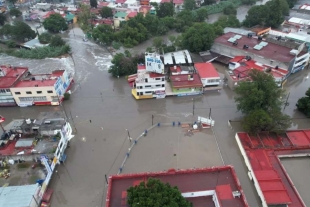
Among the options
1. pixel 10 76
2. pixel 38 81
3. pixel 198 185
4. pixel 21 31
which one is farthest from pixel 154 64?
pixel 21 31

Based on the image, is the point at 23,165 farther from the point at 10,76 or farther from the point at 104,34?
the point at 104,34

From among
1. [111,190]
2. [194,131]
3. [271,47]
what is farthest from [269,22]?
[111,190]

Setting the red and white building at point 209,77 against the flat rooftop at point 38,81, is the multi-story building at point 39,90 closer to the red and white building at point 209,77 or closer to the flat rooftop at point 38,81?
the flat rooftop at point 38,81

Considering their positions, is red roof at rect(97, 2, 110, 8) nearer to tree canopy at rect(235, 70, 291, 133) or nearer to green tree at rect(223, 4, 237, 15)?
green tree at rect(223, 4, 237, 15)

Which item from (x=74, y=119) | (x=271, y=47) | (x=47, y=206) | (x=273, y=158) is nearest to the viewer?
(x=47, y=206)

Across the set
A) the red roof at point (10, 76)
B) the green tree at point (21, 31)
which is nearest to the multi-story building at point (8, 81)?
the red roof at point (10, 76)

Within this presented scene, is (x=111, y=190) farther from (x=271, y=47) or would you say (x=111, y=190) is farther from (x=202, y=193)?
(x=271, y=47)
